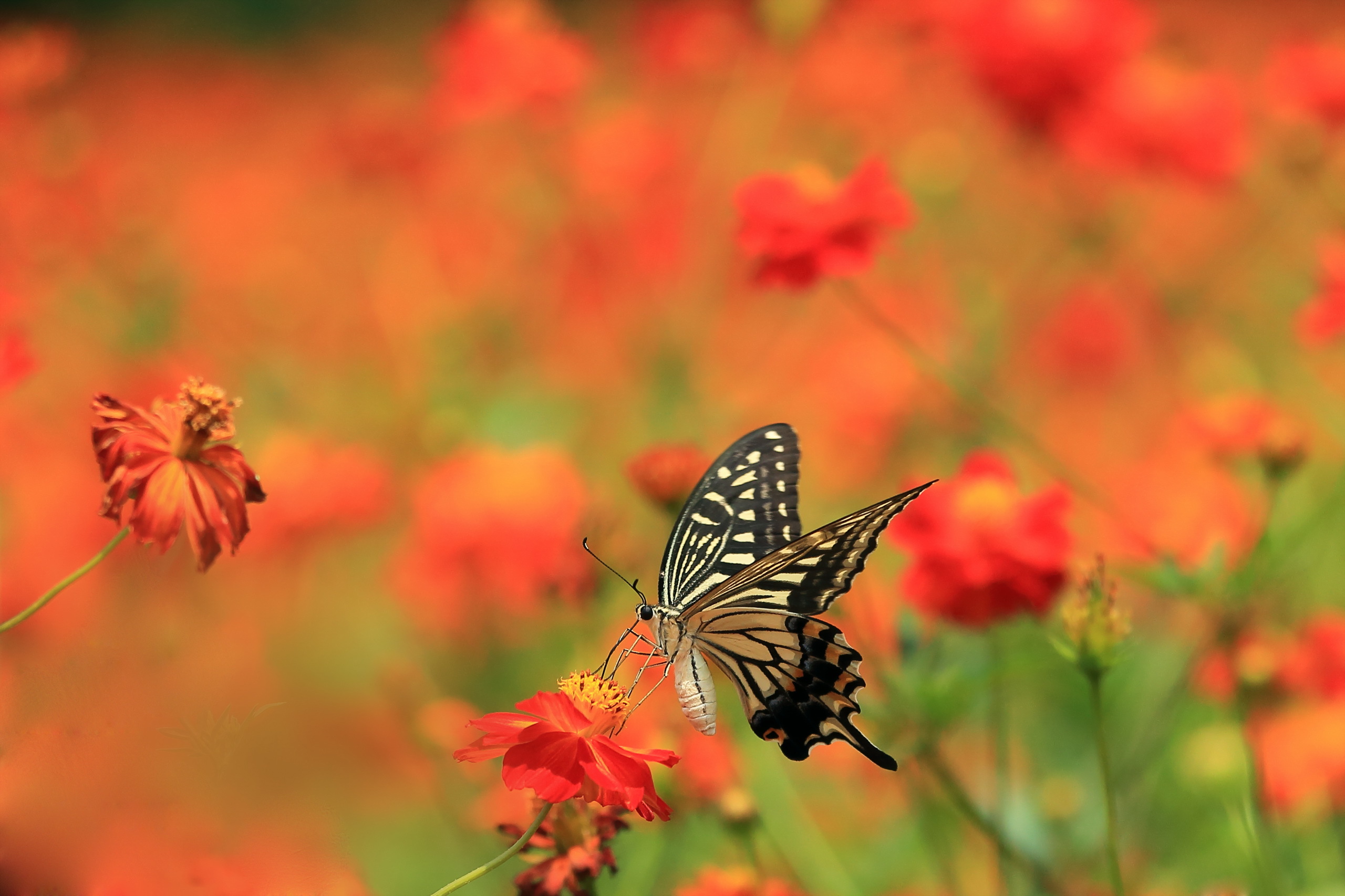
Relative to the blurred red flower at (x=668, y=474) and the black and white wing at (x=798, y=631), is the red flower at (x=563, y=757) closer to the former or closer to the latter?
the black and white wing at (x=798, y=631)

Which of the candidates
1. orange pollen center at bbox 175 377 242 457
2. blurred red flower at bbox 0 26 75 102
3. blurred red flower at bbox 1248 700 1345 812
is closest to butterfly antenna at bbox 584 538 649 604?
orange pollen center at bbox 175 377 242 457

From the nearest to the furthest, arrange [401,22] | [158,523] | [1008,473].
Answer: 1. [158,523]
2. [1008,473]
3. [401,22]

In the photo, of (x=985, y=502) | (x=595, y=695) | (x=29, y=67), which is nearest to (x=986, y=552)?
(x=985, y=502)

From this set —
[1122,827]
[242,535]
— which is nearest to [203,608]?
[242,535]

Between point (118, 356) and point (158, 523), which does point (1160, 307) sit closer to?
point (118, 356)

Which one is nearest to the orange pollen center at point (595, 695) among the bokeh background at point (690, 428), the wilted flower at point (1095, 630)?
the bokeh background at point (690, 428)

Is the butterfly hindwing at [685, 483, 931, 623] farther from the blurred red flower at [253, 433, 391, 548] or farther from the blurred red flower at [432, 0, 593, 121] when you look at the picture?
the blurred red flower at [432, 0, 593, 121]
